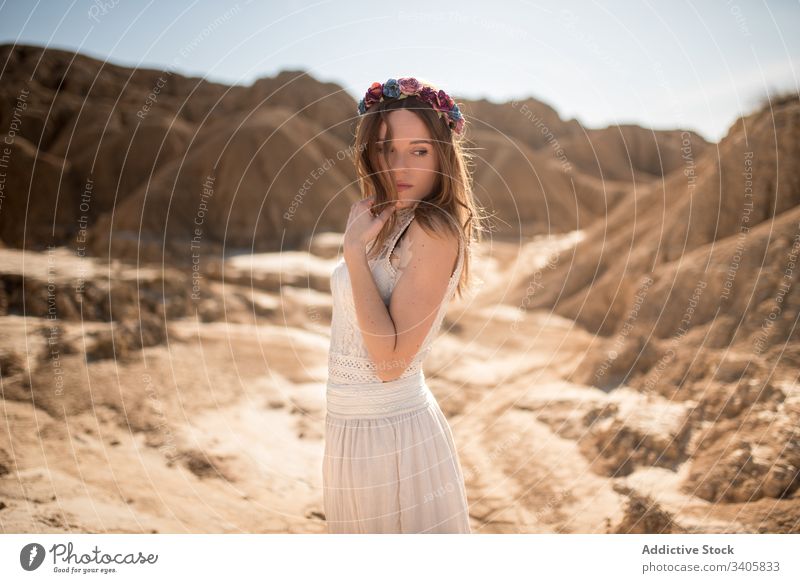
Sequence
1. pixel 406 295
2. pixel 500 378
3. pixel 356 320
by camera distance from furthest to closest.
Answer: pixel 500 378 < pixel 356 320 < pixel 406 295

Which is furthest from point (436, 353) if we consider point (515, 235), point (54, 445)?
point (515, 235)

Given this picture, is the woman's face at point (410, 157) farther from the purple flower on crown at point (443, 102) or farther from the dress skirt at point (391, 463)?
the dress skirt at point (391, 463)

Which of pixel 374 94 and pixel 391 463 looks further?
pixel 374 94

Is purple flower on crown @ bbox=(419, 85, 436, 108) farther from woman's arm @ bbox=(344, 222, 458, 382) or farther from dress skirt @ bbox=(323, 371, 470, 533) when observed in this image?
dress skirt @ bbox=(323, 371, 470, 533)

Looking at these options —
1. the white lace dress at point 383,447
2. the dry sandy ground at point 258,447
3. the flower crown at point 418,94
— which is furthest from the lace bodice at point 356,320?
the dry sandy ground at point 258,447

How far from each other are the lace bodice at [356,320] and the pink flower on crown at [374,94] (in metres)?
0.55

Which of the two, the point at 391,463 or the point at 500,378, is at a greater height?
the point at 391,463

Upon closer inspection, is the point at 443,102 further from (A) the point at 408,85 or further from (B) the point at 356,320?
(B) the point at 356,320

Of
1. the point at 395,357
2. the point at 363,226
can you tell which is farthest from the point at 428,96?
the point at 395,357

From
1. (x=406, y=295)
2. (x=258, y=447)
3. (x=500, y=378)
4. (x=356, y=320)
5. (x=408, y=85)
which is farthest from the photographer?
(x=500, y=378)

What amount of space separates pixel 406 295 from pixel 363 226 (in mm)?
313

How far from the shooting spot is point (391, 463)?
2.31m

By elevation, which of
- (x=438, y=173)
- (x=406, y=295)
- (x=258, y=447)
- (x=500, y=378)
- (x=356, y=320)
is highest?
(x=438, y=173)
